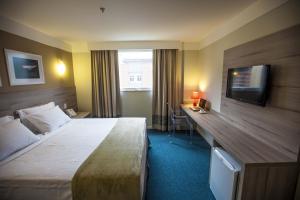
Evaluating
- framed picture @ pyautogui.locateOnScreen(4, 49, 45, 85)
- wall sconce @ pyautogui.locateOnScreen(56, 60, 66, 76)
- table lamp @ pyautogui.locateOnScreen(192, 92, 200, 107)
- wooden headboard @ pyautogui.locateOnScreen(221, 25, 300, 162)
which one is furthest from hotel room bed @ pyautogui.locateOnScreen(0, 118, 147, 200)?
table lamp @ pyautogui.locateOnScreen(192, 92, 200, 107)

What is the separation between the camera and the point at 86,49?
380 cm

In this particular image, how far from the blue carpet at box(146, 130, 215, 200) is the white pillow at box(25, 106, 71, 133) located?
1728 mm

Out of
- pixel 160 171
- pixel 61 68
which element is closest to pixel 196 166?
pixel 160 171

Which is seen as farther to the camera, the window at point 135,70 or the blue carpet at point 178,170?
the window at point 135,70

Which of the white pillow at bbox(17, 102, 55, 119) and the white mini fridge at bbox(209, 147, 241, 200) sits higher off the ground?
the white pillow at bbox(17, 102, 55, 119)

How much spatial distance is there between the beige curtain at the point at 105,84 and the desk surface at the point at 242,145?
2400 mm

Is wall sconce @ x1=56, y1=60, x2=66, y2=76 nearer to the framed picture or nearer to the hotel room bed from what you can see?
the framed picture

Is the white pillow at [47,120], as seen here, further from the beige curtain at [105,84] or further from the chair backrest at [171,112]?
the chair backrest at [171,112]

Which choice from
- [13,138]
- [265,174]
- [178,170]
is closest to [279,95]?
[265,174]

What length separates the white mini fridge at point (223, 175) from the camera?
1.44m

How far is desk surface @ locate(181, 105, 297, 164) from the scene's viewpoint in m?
1.33

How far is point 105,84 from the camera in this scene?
12.7 feet

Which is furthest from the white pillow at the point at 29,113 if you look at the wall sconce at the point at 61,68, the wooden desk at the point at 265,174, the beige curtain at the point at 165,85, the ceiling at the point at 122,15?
the wooden desk at the point at 265,174

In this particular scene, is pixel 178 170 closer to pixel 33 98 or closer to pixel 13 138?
pixel 13 138
